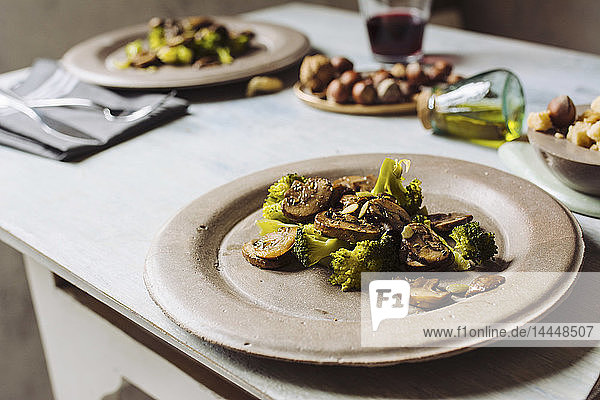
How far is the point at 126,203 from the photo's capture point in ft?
3.17

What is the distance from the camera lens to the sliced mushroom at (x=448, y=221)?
76 cm

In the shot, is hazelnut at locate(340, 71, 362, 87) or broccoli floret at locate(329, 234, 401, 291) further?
hazelnut at locate(340, 71, 362, 87)

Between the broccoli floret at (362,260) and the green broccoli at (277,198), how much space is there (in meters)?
0.12

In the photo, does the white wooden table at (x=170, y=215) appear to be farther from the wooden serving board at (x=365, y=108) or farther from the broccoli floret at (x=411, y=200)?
the broccoli floret at (x=411, y=200)

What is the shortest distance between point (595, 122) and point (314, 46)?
94 cm

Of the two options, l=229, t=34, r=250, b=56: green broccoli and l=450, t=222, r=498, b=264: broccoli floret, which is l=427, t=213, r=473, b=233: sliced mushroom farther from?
l=229, t=34, r=250, b=56: green broccoli

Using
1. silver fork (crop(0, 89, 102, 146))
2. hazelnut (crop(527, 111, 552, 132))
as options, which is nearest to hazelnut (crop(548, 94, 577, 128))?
hazelnut (crop(527, 111, 552, 132))

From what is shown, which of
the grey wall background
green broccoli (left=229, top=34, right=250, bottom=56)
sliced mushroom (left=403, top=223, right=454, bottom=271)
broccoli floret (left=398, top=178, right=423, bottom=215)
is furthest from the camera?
the grey wall background

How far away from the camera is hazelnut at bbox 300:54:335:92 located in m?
1.29

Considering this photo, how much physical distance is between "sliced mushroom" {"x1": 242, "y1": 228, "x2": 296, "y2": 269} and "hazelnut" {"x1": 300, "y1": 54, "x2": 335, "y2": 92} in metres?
0.60

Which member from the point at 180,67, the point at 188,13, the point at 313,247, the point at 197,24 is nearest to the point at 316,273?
the point at 313,247

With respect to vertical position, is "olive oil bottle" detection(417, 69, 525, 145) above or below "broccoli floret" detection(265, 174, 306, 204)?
below

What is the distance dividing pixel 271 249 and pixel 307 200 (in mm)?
71

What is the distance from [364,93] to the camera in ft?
Result: 4.00
